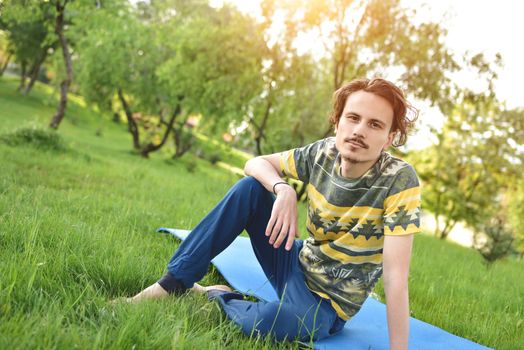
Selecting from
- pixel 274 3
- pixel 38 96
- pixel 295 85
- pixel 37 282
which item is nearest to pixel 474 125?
pixel 295 85

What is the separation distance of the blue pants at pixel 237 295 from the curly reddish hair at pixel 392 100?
69 cm

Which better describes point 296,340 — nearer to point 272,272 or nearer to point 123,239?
point 272,272

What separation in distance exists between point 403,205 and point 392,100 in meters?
0.57

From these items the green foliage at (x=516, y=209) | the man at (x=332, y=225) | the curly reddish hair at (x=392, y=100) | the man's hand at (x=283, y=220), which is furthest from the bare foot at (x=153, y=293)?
the green foliage at (x=516, y=209)

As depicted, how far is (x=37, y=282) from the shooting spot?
87.7 inches

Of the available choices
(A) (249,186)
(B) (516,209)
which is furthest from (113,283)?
(B) (516,209)

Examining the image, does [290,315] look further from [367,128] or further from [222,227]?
[367,128]

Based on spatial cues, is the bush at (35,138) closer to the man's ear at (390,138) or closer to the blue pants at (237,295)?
the blue pants at (237,295)

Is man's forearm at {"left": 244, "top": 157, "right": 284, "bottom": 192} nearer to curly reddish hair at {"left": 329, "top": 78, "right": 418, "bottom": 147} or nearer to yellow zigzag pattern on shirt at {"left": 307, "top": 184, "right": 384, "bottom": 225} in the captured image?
yellow zigzag pattern on shirt at {"left": 307, "top": 184, "right": 384, "bottom": 225}

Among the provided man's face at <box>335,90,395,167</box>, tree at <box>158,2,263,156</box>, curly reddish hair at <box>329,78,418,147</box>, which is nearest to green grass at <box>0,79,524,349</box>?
man's face at <box>335,90,395,167</box>

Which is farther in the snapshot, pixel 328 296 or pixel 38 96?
pixel 38 96

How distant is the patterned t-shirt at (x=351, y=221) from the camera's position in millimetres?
2307

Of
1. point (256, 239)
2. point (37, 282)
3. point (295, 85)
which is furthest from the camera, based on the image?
point (295, 85)

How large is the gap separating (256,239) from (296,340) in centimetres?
66
